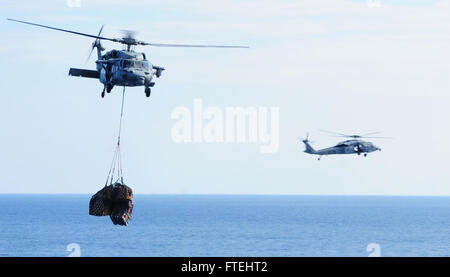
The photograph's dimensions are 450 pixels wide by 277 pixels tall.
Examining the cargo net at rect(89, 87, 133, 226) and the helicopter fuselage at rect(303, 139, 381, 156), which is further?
the helicopter fuselage at rect(303, 139, 381, 156)

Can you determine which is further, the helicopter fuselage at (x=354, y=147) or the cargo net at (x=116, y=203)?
the helicopter fuselage at (x=354, y=147)

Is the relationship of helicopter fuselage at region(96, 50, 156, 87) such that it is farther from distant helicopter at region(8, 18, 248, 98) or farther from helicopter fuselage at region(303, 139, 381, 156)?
helicopter fuselage at region(303, 139, 381, 156)

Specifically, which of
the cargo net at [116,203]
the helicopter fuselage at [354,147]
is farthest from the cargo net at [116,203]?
the helicopter fuselage at [354,147]

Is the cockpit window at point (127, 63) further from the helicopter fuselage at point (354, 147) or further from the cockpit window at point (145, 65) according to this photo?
the helicopter fuselage at point (354, 147)

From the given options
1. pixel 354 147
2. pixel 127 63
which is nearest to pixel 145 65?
pixel 127 63

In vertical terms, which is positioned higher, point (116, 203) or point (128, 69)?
point (128, 69)

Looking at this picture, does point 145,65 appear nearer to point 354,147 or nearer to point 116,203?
point 116,203

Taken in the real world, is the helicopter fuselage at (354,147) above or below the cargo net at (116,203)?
above

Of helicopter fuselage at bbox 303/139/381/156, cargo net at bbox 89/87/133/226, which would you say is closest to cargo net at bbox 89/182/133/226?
cargo net at bbox 89/87/133/226
